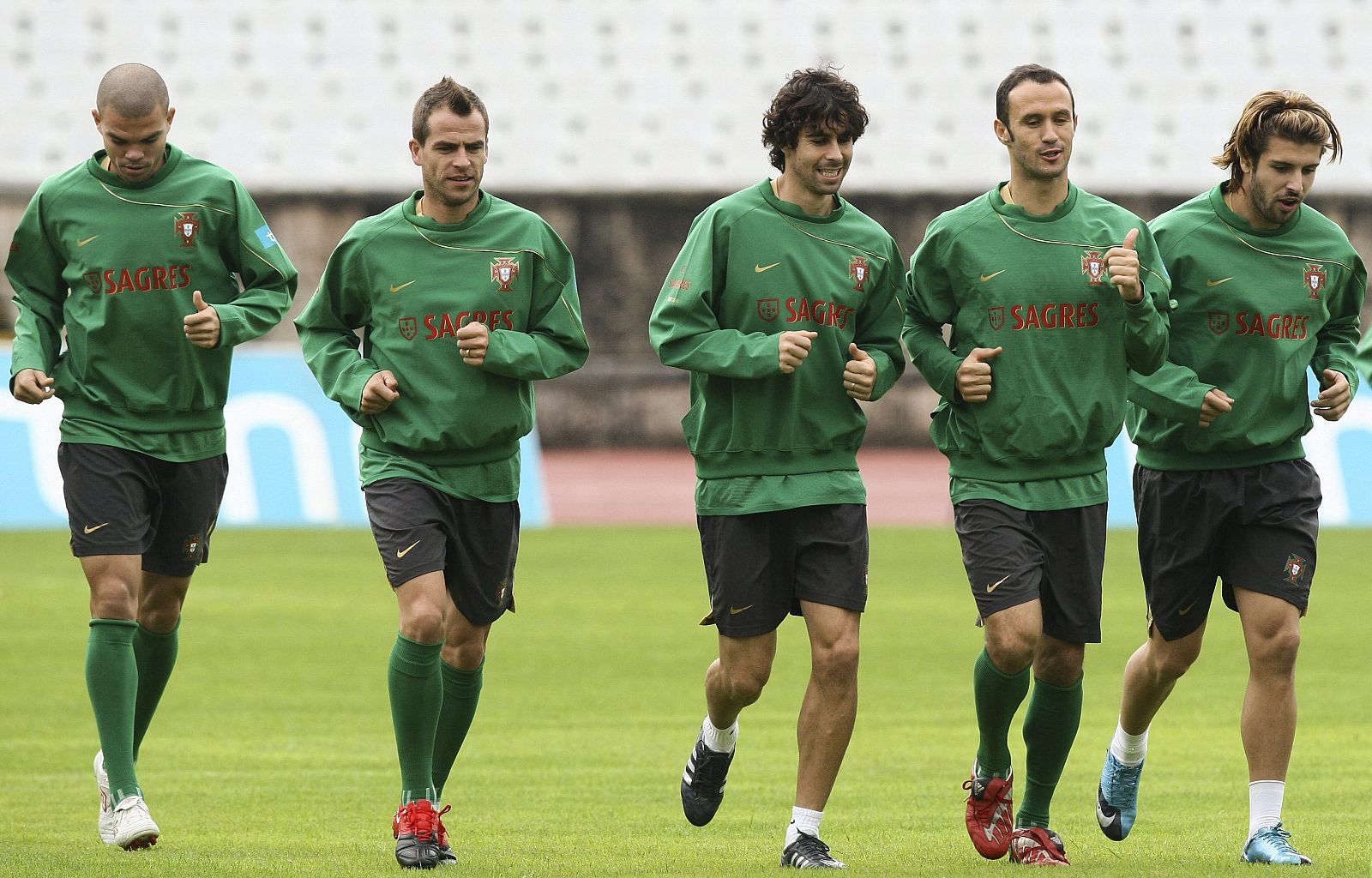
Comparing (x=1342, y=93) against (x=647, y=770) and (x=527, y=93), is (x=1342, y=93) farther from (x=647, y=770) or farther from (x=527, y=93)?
(x=647, y=770)

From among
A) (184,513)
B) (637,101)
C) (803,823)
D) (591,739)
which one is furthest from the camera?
(637,101)

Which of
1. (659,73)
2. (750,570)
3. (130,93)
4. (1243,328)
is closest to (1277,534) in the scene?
(1243,328)

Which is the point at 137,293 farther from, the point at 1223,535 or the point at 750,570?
the point at 1223,535

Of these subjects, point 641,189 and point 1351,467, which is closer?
point 1351,467

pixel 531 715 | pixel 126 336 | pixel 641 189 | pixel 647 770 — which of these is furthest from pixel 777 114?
pixel 641 189

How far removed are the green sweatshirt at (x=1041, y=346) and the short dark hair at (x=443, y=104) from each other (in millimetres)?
1449

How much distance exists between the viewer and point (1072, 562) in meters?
6.21

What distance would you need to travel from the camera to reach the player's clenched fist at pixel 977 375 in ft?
20.1

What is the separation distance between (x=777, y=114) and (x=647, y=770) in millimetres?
3111

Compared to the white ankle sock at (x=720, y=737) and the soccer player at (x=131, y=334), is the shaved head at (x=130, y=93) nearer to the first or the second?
the soccer player at (x=131, y=334)

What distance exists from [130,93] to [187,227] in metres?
0.49

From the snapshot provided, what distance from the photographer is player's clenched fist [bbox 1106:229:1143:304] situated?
5.86m

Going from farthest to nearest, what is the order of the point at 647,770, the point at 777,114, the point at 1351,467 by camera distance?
the point at 1351,467, the point at 647,770, the point at 777,114

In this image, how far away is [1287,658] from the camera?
6242 millimetres
